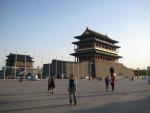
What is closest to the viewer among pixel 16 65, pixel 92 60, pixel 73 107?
pixel 73 107

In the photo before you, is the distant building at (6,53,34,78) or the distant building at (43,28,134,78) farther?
the distant building at (43,28,134,78)

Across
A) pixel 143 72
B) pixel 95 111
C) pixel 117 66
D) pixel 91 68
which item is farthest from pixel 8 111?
pixel 143 72

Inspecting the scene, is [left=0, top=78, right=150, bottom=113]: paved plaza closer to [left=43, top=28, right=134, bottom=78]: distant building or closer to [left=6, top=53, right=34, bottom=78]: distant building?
[left=6, top=53, right=34, bottom=78]: distant building

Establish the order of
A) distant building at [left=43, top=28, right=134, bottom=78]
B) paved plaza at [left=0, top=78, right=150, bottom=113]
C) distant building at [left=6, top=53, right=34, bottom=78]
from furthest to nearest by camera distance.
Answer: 1. distant building at [left=43, top=28, right=134, bottom=78]
2. distant building at [left=6, top=53, right=34, bottom=78]
3. paved plaza at [left=0, top=78, right=150, bottom=113]

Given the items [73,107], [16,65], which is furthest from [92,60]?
[73,107]

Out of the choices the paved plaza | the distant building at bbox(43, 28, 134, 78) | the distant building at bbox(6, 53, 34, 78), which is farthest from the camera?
the distant building at bbox(43, 28, 134, 78)

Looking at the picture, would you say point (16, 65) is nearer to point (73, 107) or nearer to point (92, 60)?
point (92, 60)

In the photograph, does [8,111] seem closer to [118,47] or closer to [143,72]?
[118,47]

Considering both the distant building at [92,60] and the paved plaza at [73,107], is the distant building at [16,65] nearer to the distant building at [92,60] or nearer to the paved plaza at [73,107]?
the distant building at [92,60]

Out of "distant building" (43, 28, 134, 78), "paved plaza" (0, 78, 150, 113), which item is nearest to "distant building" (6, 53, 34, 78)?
"distant building" (43, 28, 134, 78)

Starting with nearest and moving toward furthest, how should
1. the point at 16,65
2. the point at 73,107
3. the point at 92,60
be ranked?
1. the point at 73,107
2. the point at 16,65
3. the point at 92,60

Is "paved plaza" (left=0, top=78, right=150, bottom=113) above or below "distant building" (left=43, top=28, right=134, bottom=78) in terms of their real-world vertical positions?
below

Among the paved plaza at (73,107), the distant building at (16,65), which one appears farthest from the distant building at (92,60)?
the paved plaza at (73,107)

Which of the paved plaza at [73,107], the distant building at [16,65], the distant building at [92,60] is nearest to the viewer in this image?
the paved plaza at [73,107]
